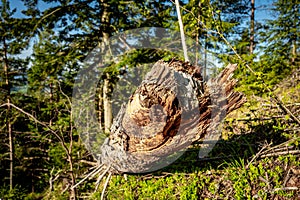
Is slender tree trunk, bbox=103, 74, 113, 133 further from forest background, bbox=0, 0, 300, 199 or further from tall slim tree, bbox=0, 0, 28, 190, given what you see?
tall slim tree, bbox=0, 0, 28, 190

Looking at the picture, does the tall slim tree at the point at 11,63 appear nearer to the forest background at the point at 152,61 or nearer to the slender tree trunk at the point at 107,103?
the forest background at the point at 152,61

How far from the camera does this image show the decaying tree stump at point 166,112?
1.81m

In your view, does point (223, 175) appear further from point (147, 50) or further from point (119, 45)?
point (119, 45)

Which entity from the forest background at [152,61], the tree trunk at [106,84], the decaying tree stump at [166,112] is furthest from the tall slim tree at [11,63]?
the decaying tree stump at [166,112]

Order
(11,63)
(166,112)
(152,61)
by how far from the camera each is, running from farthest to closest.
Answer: (11,63), (152,61), (166,112)

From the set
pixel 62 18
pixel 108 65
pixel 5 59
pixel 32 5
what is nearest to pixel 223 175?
pixel 108 65

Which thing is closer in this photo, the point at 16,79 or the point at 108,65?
the point at 108,65

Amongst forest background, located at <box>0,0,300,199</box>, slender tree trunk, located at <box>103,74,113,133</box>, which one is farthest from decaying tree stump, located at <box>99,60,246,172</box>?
slender tree trunk, located at <box>103,74,113,133</box>

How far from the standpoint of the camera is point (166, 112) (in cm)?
182

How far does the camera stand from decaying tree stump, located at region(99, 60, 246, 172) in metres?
1.81

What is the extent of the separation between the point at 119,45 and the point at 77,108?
2.34 m

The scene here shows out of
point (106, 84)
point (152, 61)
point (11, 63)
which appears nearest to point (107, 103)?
point (106, 84)

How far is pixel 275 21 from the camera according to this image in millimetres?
8875

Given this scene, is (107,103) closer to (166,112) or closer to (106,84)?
(106,84)
